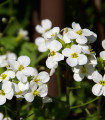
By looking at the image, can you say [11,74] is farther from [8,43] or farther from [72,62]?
[8,43]

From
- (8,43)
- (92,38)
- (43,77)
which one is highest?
(8,43)

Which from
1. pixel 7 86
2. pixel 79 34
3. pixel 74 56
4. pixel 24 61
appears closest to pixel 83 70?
pixel 74 56

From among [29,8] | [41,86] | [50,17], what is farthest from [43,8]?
[41,86]

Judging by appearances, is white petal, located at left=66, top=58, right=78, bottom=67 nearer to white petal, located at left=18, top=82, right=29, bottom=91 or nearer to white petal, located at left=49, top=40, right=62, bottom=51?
white petal, located at left=49, top=40, right=62, bottom=51

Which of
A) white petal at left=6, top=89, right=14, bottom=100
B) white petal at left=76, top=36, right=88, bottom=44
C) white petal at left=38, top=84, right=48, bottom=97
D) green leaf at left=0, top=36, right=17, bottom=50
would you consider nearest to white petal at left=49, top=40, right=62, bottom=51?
white petal at left=76, top=36, right=88, bottom=44

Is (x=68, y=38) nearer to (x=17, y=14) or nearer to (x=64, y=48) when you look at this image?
(x=64, y=48)

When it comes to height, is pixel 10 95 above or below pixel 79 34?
below
